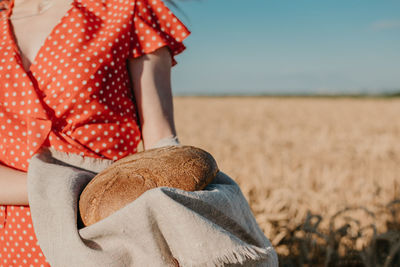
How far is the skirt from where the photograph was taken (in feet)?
4.25

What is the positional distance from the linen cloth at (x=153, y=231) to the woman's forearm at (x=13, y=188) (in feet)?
0.54

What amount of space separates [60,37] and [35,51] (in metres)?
0.12

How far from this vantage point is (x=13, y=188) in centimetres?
124

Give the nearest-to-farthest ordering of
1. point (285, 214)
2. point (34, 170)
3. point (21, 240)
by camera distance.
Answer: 1. point (34, 170)
2. point (21, 240)
3. point (285, 214)

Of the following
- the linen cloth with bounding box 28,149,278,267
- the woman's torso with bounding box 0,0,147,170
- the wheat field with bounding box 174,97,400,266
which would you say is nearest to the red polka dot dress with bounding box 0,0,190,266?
the woman's torso with bounding box 0,0,147,170

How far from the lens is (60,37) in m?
1.36

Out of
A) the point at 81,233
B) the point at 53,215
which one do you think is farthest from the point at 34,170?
the point at 81,233

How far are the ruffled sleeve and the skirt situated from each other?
2.07 feet

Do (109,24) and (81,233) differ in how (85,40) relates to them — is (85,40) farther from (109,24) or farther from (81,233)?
(81,233)

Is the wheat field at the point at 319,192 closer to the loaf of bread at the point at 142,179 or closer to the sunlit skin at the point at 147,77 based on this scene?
the sunlit skin at the point at 147,77

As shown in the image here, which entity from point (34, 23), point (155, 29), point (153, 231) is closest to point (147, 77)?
point (155, 29)

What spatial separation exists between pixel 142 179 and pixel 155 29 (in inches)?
24.6

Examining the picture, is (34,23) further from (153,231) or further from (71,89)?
(153,231)

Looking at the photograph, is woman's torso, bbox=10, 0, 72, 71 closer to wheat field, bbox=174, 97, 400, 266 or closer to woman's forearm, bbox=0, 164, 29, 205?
woman's forearm, bbox=0, 164, 29, 205
